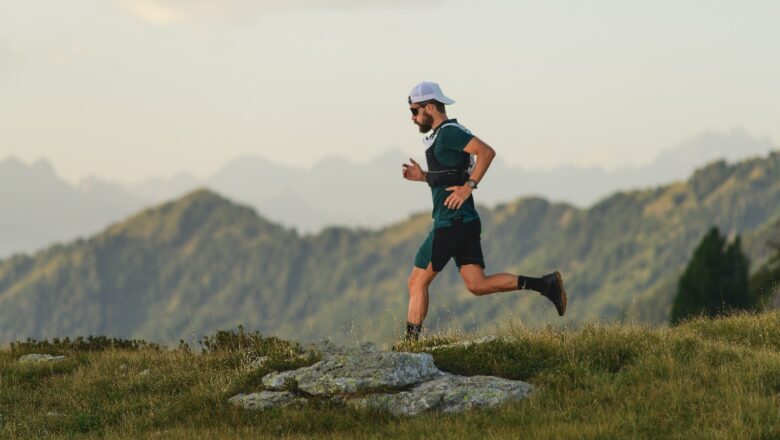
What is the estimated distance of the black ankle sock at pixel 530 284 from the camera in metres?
11.5


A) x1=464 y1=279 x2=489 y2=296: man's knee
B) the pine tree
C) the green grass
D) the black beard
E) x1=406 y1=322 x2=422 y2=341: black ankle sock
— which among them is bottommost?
the pine tree

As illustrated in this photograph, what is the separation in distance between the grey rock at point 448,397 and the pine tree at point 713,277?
62.4m

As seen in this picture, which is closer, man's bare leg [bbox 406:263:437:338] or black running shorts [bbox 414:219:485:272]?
black running shorts [bbox 414:219:485:272]

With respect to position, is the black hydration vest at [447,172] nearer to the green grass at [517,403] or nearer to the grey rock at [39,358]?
the green grass at [517,403]

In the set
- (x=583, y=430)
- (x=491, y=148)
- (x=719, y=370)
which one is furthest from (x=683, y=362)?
(x=491, y=148)

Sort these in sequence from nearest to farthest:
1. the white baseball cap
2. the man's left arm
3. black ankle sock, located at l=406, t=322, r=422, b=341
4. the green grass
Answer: the green grass
the man's left arm
the white baseball cap
black ankle sock, located at l=406, t=322, r=422, b=341

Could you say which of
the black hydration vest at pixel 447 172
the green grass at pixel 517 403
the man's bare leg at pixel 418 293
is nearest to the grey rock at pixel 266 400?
the green grass at pixel 517 403

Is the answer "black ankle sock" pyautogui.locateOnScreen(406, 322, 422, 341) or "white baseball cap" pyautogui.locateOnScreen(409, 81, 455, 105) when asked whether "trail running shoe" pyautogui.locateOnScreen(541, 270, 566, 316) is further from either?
"white baseball cap" pyautogui.locateOnScreen(409, 81, 455, 105)

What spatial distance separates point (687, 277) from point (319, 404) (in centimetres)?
6621

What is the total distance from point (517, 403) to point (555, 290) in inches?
116

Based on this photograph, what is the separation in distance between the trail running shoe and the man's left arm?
1.68 metres

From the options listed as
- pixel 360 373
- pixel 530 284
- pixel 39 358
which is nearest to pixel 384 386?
pixel 360 373

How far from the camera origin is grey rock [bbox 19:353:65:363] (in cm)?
1391

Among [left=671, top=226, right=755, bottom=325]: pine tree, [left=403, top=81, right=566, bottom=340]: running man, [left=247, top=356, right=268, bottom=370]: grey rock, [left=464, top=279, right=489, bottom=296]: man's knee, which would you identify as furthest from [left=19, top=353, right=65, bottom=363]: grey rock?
[left=671, top=226, right=755, bottom=325]: pine tree
